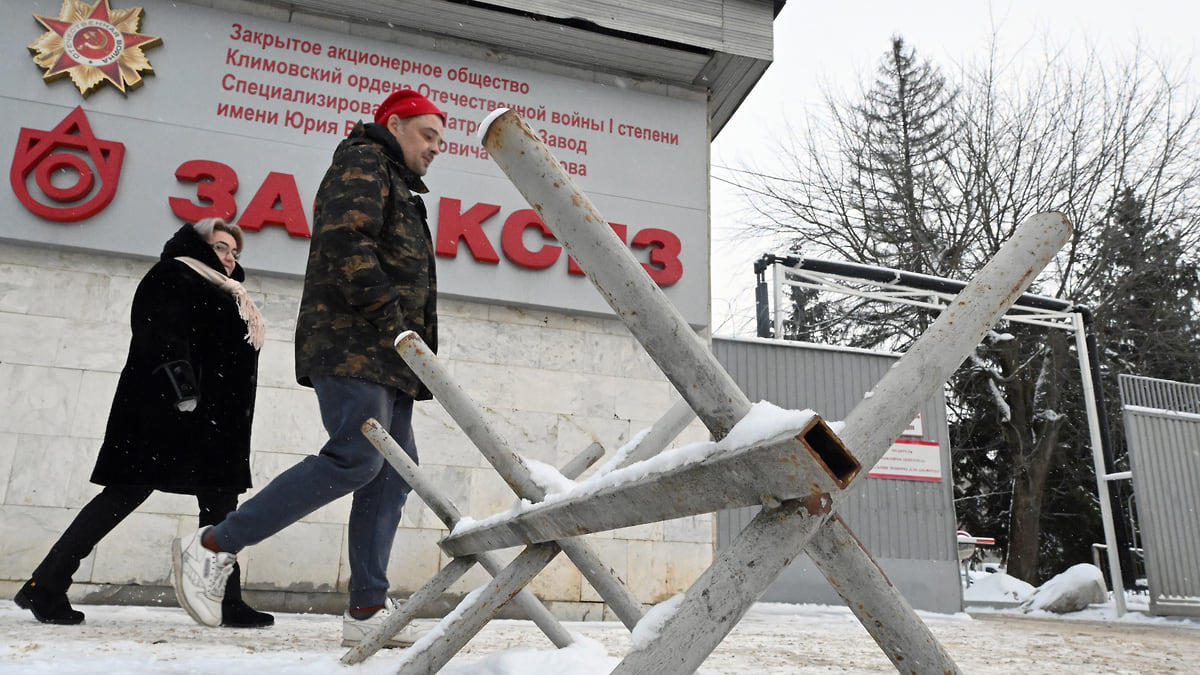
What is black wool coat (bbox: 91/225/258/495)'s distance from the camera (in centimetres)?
314

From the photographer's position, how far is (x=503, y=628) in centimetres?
353

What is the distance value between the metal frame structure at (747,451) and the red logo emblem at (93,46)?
4740 millimetres

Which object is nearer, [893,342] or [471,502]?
[471,502]

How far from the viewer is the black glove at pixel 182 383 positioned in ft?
10.1

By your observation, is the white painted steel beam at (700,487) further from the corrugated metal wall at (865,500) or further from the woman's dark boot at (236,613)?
the corrugated metal wall at (865,500)

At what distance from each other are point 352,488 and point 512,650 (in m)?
0.65

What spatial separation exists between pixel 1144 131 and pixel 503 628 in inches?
572

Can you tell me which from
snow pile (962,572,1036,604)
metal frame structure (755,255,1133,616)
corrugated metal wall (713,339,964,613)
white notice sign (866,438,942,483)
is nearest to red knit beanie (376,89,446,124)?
corrugated metal wall (713,339,964,613)

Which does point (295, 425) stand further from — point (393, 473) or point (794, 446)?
point (794, 446)

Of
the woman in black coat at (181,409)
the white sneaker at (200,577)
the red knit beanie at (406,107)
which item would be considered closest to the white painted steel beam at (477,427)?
the white sneaker at (200,577)

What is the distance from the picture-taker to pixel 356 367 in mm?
2410

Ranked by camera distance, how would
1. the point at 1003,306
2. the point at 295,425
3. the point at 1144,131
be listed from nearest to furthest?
the point at 1003,306
the point at 295,425
the point at 1144,131

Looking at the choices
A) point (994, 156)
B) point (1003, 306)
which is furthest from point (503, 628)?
point (994, 156)

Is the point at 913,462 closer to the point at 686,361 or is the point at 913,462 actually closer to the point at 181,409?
the point at 181,409
